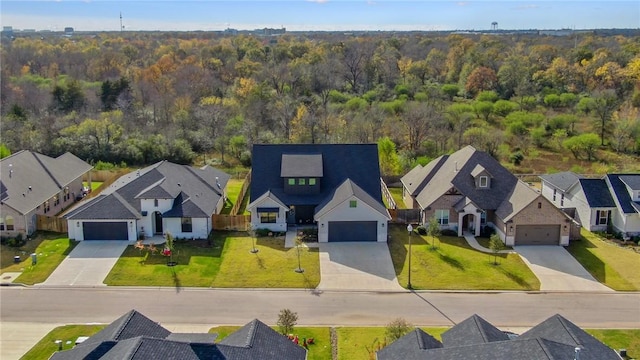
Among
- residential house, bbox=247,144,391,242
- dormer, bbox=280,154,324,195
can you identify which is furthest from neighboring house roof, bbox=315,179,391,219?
dormer, bbox=280,154,324,195

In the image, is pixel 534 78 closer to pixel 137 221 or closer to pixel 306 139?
pixel 306 139

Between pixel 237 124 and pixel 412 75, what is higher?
pixel 412 75

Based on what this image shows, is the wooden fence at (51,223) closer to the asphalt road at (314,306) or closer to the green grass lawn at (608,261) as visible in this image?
the asphalt road at (314,306)

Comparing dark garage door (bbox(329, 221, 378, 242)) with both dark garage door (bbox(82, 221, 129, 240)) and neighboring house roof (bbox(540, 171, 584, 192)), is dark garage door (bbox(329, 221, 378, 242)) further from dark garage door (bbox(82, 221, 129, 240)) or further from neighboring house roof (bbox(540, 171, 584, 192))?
neighboring house roof (bbox(540, 171, 584, 192))

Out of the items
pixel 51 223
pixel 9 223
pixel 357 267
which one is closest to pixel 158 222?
pixel 51 223

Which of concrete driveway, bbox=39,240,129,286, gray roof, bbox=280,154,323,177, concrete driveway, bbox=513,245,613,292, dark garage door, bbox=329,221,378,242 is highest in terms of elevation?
gray roof, bbox=280,154,323,177

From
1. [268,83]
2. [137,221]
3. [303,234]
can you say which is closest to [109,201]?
[137,221]

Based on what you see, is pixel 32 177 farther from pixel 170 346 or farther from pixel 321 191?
pixel 170 346
